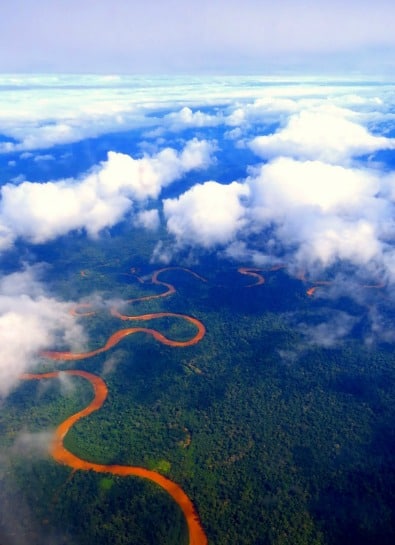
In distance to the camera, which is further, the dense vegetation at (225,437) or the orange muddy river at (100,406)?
the orange muddy river at (100,406)

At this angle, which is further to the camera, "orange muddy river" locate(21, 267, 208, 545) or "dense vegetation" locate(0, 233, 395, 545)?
"orange muddy river" locate(21, 267, 208, 545)

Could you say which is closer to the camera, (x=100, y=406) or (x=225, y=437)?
(x=225, y=437)

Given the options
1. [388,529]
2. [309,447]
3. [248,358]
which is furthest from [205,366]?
[388,529]

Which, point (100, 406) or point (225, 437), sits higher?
point (225, 437)

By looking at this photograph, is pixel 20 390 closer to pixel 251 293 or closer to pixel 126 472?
pixel 126 472
